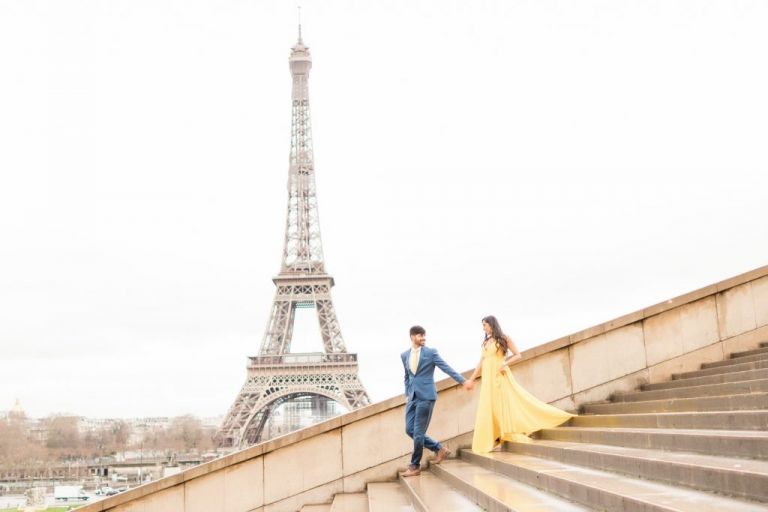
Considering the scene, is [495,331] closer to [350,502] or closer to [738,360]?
[350,502]

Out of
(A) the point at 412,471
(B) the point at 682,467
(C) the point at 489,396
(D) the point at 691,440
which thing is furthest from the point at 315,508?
(B) the point at 682,467

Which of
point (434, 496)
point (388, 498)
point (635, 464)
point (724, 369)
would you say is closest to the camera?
point (635, 464)

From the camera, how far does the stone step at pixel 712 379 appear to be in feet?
27.7

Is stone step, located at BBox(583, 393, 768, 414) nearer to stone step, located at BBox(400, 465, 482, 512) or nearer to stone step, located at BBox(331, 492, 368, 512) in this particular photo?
stone step, located at BBox(400, 465, 482, 512)

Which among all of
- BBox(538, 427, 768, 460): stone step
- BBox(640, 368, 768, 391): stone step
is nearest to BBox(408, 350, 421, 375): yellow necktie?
BBox(538, 427, 768, 460): stone step

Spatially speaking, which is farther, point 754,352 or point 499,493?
point 754,352

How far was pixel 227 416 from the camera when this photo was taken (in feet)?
178

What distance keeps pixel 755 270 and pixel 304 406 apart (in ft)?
222

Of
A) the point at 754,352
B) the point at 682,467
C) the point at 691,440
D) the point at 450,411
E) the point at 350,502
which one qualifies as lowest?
the point at 350,502

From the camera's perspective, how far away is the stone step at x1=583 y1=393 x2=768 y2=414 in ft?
22.7

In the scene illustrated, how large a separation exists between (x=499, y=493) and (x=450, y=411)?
4.40 metres

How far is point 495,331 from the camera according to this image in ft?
30.1

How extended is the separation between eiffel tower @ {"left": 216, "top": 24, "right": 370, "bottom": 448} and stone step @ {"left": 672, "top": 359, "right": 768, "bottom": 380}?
147ft

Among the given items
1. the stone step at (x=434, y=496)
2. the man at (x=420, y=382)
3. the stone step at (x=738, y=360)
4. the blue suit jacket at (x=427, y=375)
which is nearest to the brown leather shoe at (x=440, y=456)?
the stone step at (x=434, y=496)
